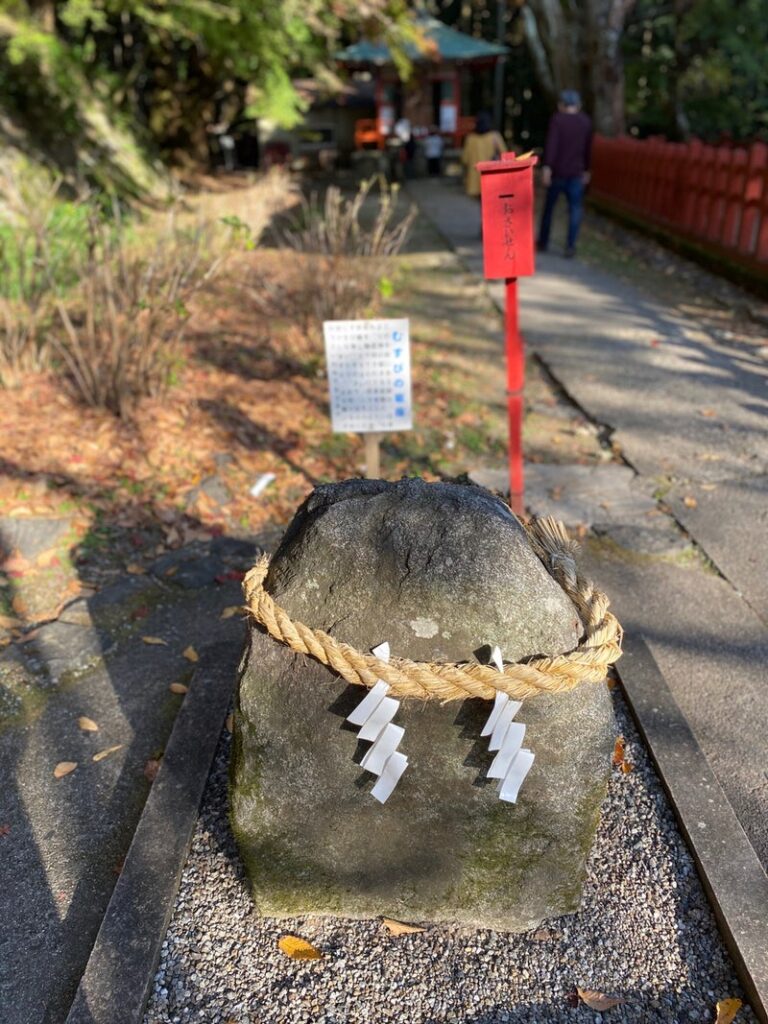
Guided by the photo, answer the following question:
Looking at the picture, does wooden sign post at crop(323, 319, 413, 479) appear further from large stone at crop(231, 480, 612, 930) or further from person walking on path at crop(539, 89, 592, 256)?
person walking on path at crop(539, 89, 592, 256)

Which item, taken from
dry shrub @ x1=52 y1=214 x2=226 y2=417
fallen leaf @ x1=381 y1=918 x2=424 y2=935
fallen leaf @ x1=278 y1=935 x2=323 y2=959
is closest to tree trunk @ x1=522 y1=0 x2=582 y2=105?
dry shrub @ x1=52 y1=214 x2=226 y2=417

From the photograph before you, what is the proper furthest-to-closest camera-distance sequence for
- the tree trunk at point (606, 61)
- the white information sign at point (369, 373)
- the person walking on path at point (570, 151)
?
the tree trunk at point (606, 61)
the person walking on path at point (570, 151)
the white information sign at point (369, 373)

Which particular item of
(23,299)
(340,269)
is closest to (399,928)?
(340,269)

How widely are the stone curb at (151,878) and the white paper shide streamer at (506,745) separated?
35.3 inches

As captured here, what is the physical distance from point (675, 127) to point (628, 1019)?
19679mm

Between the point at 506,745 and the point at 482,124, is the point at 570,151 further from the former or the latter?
the point at 506,745

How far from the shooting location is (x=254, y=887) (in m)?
1.92

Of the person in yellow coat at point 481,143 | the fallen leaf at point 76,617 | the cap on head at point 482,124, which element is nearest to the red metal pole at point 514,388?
the fallen leaf at point 76,617

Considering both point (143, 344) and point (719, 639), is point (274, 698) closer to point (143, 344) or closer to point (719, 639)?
point (719, 639)

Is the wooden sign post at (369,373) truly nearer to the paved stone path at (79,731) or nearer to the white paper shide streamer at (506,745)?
the paved stone path at (79,731)

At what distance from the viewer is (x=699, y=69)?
19.5 m

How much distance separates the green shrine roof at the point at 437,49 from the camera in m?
18.5

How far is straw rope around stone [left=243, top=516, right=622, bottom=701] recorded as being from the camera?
5.18 feet

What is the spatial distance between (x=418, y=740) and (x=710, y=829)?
3.13 ft
